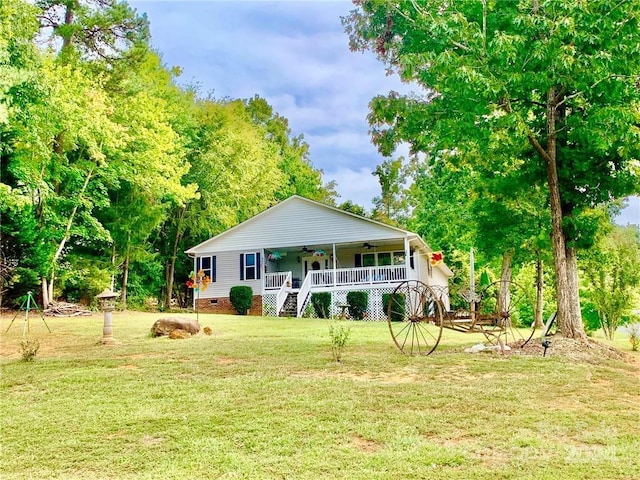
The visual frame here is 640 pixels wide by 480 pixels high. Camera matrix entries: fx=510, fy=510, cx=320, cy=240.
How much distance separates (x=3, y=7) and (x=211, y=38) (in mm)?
7533

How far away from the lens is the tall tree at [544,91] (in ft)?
26.6

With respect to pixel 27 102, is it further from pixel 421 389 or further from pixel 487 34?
pixel 421 389

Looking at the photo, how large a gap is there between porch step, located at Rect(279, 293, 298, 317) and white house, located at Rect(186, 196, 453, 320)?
43mm

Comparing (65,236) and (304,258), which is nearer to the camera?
(65,236)

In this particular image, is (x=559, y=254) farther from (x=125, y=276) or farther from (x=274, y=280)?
A: (x=125, y=276)

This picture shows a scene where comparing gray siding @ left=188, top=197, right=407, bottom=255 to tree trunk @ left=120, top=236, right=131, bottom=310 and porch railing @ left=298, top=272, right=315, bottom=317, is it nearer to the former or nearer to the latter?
porch railing @ left=298, top=272, right=315, bottom=317

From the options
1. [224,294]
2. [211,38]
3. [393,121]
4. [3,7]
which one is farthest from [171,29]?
[224,294]


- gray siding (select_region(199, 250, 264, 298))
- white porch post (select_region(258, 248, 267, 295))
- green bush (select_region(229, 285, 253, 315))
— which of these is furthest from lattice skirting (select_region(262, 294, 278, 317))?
gray siding (select_region(199, 250, 264, 298))

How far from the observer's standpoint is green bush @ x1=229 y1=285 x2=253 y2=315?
74.9ft

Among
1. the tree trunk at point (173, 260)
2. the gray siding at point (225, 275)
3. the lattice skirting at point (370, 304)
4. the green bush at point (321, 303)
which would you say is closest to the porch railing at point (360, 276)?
the lattice skirting at point (370, 304)

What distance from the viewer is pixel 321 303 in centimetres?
2106

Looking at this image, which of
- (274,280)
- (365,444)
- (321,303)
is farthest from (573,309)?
(274,280)

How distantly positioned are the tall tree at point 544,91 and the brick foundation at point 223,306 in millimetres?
13560

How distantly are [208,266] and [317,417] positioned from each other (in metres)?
20.4
